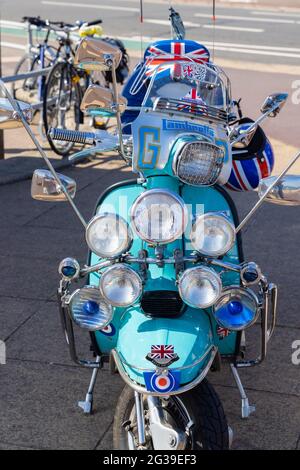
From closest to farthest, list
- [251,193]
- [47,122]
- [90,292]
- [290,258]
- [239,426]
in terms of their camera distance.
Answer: [90,292] < [239,426] < [290,258] < [251,193] < [47,122]

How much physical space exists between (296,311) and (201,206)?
1.77 meters

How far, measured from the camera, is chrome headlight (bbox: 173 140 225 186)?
134 inches

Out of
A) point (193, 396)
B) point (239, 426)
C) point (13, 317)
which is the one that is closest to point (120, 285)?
point (193, 396)

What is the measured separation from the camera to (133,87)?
5.30 m

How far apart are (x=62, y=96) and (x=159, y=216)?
20.1ft

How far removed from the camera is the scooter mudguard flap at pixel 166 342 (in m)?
3.31

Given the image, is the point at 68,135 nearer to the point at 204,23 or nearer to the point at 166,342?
the point at 166,342

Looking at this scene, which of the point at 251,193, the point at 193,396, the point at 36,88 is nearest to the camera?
the point at 193,396

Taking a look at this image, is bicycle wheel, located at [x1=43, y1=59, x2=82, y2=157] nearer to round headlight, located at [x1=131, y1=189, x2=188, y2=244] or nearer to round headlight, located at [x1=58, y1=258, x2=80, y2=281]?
round headlight, located at [x1=58, y1=258, x2=80, y2=281]

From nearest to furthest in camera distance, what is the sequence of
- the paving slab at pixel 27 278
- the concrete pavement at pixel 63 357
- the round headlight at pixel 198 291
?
1. the round headlight at pixel 198 291
2. the concrete pavement at pixel 63 357
3. the paving slab at pixel 27 278

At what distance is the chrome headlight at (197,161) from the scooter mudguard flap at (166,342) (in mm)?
561

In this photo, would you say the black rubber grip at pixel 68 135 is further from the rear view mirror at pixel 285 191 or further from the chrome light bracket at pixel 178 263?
the rear view mirror at pixel 285 191

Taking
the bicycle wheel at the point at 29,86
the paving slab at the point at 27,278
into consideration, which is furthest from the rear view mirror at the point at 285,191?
the bicycle wheel at the point at 29,86
